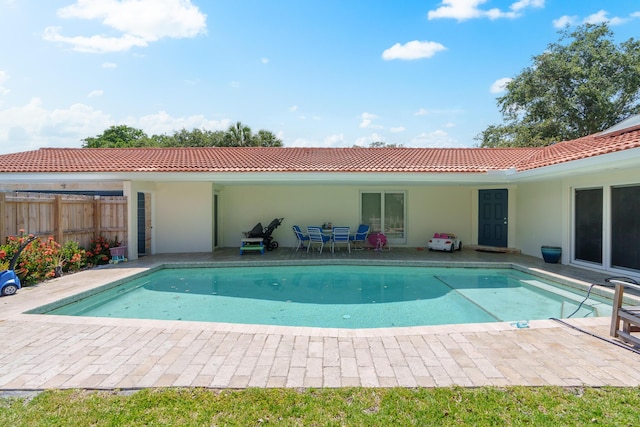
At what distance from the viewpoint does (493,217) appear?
12938mm

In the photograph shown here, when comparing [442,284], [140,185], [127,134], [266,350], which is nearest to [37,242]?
[140,185]

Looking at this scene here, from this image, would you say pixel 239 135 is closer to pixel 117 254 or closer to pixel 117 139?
pixel 117 139

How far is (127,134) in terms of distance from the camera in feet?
137

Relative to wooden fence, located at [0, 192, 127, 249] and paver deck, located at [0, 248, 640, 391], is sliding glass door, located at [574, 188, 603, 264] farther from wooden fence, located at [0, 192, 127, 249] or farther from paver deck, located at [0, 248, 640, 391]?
wooden fence, located at [0, 192, 127, 249]

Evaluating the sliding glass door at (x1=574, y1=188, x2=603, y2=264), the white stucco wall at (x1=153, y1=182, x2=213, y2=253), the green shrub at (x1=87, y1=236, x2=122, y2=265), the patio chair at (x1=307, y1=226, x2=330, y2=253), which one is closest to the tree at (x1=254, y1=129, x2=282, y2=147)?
the white stucco wall at (x1=153, y1=182, x2=213, y2=253)

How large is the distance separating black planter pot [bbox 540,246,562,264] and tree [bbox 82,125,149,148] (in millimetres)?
38235

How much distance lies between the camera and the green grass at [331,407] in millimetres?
2555

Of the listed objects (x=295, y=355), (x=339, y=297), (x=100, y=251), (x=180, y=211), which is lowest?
(x=339, y=297)

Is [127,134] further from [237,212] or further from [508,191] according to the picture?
[508,191]

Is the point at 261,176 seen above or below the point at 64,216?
above

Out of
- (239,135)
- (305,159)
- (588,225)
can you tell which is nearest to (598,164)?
(588,225)

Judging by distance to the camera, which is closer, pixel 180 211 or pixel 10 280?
pixel 10 280

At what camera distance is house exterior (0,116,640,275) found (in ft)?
26.8

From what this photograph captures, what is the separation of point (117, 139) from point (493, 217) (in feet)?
136
